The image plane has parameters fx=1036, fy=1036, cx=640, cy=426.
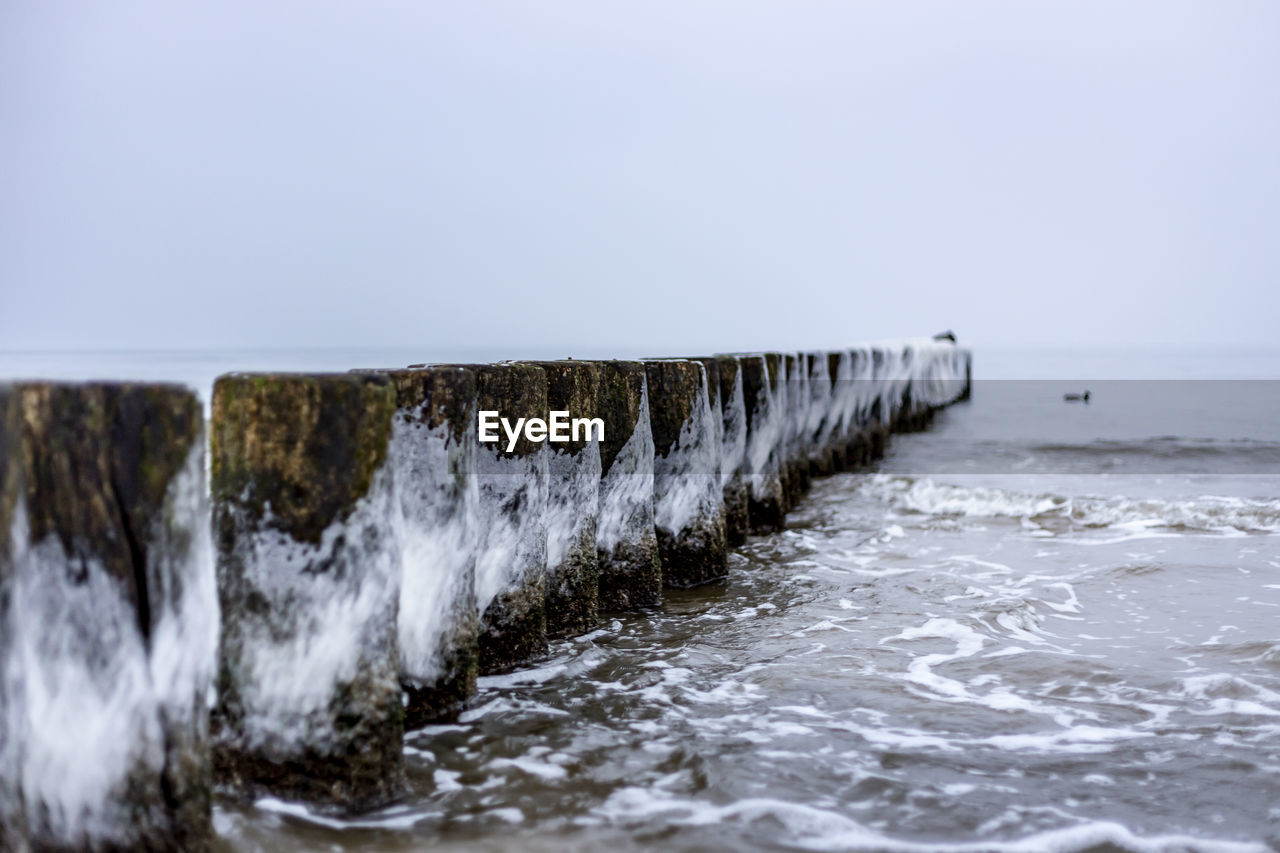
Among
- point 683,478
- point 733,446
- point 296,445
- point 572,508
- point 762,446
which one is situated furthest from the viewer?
point 762,446

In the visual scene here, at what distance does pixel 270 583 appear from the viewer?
2658 mm

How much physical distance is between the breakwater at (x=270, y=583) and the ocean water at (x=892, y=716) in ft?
0.74

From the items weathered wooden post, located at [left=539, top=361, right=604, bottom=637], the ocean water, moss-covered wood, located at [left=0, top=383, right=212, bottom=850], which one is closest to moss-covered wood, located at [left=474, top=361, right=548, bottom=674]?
the ocean water

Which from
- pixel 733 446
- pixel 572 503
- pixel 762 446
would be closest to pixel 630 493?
pixel 572 503

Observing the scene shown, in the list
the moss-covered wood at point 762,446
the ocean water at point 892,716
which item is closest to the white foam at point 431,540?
the ocean water at point 892,716

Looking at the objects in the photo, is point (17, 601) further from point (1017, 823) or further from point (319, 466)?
point (1017, 823)

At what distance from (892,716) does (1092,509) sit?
17.3ft

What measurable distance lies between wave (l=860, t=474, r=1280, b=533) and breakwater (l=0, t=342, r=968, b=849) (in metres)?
4.97

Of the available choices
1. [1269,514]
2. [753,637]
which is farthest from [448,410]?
[1269,514]

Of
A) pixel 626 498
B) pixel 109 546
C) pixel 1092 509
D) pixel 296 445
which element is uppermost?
pixel 296 445

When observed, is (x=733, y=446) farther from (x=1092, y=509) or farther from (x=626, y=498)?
(x=1092, y=509)

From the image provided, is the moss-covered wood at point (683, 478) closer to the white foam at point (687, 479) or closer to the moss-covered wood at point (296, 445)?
the white foam at point (687, 479)

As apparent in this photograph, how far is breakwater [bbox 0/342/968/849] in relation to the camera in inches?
83.4

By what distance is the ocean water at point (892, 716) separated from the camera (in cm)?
267
